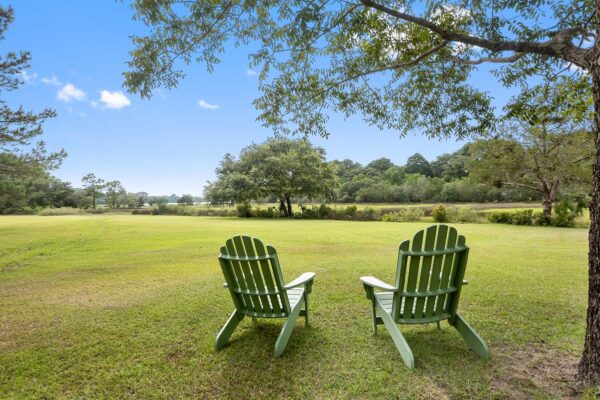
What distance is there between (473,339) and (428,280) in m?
0.73

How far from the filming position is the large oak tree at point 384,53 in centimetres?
279

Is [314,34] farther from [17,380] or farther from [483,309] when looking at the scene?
[17,380]

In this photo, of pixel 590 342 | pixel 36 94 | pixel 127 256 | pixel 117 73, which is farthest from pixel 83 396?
pixel 36 94

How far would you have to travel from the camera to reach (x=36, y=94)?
13648mm

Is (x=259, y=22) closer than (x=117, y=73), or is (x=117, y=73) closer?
(x=117, y=73)

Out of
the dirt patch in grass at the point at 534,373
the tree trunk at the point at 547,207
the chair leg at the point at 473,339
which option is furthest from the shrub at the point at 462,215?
the chair leg at the point at 473,339

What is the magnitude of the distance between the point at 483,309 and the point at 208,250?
24.7ft

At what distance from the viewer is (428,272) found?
8.78ft

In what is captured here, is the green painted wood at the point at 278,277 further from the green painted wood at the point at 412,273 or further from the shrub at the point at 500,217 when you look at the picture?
the shrub at the point at 500,217

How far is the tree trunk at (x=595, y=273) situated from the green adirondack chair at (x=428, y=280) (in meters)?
0.69

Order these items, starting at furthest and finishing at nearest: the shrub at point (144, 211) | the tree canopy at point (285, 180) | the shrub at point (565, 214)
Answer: the shrub at point (144, 211), the tree canopy at point (285, 180), the shrub at point (565, 214)

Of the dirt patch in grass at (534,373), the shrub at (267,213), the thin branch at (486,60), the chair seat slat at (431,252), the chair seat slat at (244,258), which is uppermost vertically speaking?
the thin branch at (486,60)

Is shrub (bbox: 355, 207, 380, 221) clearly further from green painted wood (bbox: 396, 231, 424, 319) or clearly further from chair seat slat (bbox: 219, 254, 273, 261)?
chair seat slat (bbox: 219, 254, 273, 261)

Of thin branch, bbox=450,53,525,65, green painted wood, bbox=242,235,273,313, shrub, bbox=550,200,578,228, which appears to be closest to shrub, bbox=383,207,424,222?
shrub, bbox=550,200,578,228
